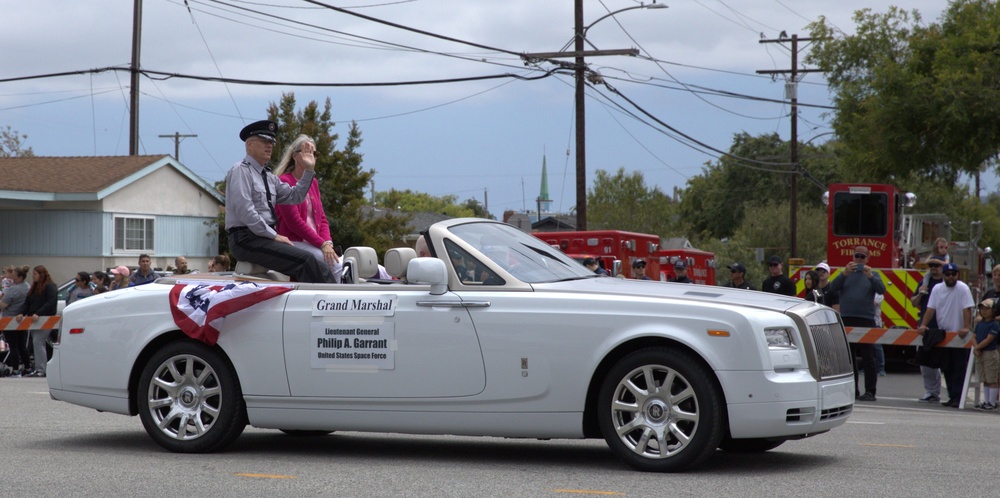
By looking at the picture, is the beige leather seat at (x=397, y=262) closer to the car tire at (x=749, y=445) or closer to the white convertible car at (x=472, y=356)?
the white convertible car at (x=472, y=356)

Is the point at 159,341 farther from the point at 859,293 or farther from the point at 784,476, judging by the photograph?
the point at 859,293

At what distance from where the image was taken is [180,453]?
25.8ft

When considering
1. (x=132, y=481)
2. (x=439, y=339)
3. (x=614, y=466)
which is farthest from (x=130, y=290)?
(x=614, y=466)

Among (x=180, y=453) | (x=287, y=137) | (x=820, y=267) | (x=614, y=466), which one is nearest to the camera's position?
(x=614, y=466)

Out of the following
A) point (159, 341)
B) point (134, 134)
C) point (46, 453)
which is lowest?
point (46, 453)

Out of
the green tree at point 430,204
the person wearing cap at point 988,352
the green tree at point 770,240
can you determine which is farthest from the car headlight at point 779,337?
the green tree at point 430,204

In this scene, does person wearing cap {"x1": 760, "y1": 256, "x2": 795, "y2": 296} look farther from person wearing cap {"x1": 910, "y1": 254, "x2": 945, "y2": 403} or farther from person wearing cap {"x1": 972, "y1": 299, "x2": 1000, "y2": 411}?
person wearing cap {"x1": 972, "y1": 299, "x2": 1000, "y2": 411}

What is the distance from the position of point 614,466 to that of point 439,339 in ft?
4.44

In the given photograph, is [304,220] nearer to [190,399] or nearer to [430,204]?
[190,399]

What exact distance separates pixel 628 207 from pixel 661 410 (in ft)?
276

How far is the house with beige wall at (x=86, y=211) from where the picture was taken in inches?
1321

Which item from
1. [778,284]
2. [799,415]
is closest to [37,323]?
[778,284]

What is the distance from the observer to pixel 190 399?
25.9ft

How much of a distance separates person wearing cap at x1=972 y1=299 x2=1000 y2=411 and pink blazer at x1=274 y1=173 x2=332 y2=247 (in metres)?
8.45
